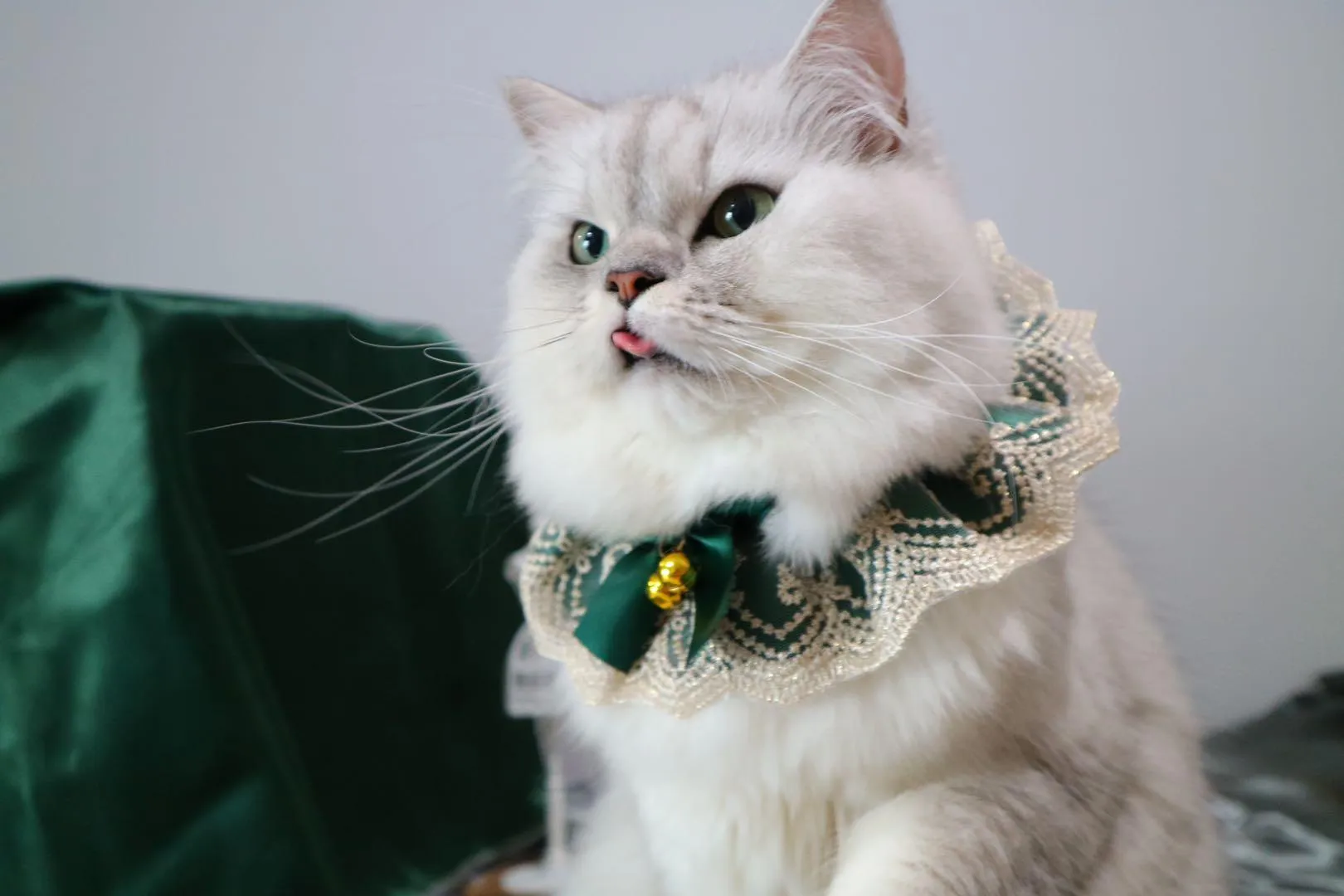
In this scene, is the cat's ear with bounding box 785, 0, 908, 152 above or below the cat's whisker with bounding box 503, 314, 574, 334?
above

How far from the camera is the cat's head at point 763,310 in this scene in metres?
0.65

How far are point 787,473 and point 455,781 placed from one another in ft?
3.09

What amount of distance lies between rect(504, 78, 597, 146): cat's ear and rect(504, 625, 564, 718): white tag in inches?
27.9

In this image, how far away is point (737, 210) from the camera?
2.36 ft

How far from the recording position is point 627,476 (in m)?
0.74

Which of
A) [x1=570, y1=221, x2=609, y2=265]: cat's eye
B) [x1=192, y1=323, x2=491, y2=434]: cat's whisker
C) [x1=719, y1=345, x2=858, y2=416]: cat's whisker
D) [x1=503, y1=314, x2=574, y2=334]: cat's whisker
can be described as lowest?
[x1=192, y1=323, x2=491, y2=434]: cat's whisker

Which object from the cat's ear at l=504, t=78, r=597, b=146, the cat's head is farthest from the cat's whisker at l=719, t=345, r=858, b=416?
the cat's ear at l=504, t=78, r=597, b=146

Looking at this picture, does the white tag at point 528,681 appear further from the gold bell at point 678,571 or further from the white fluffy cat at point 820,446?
the gold bell at point 678,571

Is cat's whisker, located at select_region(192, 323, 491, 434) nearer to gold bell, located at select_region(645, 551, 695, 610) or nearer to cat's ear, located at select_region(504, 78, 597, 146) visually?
cat's ear, located at select_region(504, 78, 597, 146)

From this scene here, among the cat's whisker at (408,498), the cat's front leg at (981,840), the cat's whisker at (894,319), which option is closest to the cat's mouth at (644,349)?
the cat's whisker at (894,319)

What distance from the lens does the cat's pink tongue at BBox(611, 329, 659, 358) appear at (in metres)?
0.65

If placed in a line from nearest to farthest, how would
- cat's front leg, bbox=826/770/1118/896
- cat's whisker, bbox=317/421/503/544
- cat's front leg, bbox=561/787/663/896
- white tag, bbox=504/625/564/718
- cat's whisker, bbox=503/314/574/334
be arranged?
cat's front leg, bbox=826/770/1118/896 < cat's whisker, bbox=503/314/574/334 < cat's whisker, bbox=317/421/503/544 < cat's front leg, bbox=561/787/663/896 < white tag, bbox=504/625/564/718

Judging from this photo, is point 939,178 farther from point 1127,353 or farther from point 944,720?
point 1127,353

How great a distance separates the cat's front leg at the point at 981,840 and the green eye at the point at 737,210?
20.8 inches
